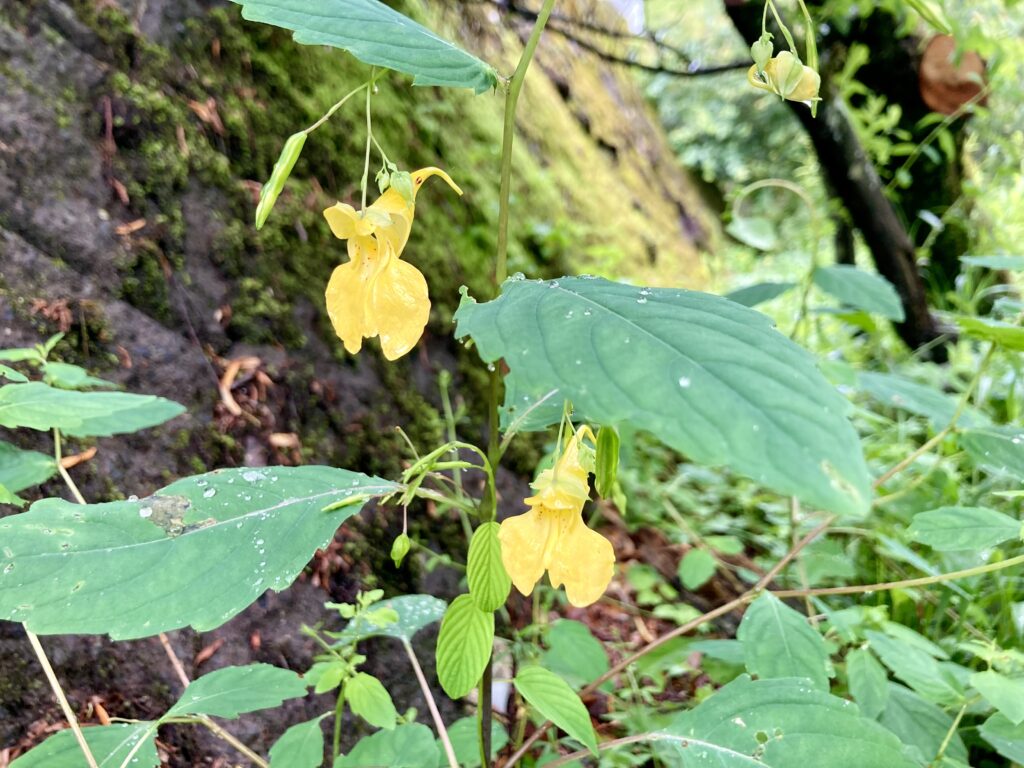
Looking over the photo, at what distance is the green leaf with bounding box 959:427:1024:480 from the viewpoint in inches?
38.3

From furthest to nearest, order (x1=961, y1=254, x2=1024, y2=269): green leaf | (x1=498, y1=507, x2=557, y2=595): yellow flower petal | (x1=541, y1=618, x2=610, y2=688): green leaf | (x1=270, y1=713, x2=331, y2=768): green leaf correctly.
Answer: (x1=541, y1=618, x2=610, y2=688): green leaf < (x1=961, y1=254, x2=1024, y2=269): green leaf < (x1=270, y1=713, x2=331, y2=768): green leaf < (x1=498, y1=507, x2=557, y2=595): yellow flower petal

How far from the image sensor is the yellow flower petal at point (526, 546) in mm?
699

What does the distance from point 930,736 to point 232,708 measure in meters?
1.04

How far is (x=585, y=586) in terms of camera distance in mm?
719

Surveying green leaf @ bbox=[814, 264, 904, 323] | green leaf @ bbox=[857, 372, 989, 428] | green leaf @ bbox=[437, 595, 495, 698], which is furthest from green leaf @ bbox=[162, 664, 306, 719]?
green leaf @ bbox=[814, 264, 904, 323]

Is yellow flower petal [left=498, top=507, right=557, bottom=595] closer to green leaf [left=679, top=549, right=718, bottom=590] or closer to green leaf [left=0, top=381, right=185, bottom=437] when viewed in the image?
green leaf [left=0, top=381, right=185, bottom=437]

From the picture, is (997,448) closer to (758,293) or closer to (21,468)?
(758,293)

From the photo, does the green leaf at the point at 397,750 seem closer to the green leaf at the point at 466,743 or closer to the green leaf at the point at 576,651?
the green leaf at the point at 466,743

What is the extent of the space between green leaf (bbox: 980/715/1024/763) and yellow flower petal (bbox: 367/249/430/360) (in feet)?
3.08

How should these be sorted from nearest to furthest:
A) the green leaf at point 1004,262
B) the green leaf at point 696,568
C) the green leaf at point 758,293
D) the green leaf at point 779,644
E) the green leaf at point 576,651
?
the green leaf at point 779,644, the green leaf at point 1004,262, the green leaf at point 576,651, the green leaf at point 758,293, the green leaf at point 696,568

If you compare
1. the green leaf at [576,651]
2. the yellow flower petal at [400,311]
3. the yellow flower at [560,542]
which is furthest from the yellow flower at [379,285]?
the green leaf at [576,651]

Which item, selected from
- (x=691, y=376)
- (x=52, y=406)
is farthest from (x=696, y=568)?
(x=52, y=406)

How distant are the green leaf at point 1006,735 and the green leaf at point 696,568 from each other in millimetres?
662

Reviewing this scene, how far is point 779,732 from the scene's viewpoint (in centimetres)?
75
